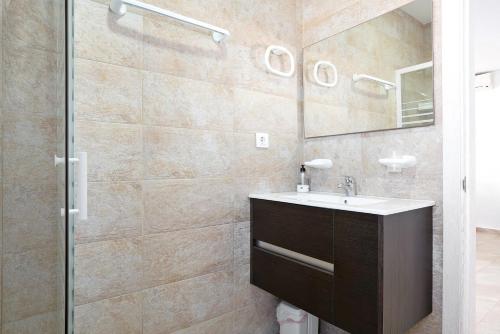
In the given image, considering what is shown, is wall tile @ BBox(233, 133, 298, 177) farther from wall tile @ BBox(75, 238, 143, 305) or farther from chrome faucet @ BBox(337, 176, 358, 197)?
wall tile @ BBox(75, 238, 143, 305)

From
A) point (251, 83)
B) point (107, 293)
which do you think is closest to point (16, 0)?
point (107, 293)

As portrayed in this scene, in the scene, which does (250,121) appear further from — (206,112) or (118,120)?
(118,120)

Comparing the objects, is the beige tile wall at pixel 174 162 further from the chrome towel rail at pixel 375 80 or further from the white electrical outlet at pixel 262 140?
the chrome towel rail at pixel 375 80

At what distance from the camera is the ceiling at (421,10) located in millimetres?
1420

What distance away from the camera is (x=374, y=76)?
65.4 inches

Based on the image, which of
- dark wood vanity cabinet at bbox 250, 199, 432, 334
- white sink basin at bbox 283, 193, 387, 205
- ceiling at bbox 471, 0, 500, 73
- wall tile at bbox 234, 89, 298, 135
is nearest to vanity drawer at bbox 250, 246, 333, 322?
dark wood vanity cabinet at bbox 250, 199, 432, 334

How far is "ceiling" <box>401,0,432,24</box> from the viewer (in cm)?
142

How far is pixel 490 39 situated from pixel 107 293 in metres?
4.45

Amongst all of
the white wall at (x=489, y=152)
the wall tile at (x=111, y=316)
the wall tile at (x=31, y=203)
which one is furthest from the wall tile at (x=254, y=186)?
the white wall at (x=489, y=152)

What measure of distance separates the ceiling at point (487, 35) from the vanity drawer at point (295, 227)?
6.29 ft

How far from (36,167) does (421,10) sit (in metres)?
1.75

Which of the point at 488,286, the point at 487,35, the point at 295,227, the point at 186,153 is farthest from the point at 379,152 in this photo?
the point at 487,35

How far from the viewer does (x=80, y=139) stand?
1.20m

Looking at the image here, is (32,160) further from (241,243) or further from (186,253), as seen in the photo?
(241,243)
